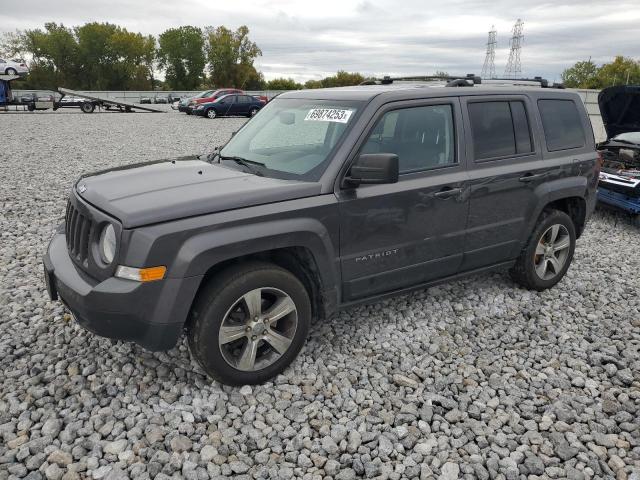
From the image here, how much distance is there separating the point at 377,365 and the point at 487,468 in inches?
43.7

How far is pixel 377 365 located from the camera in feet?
12.2

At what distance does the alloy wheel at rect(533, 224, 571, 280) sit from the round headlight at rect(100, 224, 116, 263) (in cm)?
371

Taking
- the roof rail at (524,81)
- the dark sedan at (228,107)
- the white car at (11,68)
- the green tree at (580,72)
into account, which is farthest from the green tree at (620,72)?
the roof rail at (524,81)

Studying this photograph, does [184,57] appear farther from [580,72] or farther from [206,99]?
[580,72]

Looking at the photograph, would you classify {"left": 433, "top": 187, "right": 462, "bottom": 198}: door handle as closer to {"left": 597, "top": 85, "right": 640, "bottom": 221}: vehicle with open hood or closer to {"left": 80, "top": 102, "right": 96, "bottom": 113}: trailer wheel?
{"left": 597, "top": 85, "right": 640, "bottom": 221}: vehicle with open hood

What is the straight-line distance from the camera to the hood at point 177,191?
2.92 m

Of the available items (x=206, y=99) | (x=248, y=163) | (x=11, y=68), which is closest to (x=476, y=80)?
(x=248, y=163)

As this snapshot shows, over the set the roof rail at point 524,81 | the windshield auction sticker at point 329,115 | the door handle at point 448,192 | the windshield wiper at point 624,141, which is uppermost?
the roof rail at point 524,81

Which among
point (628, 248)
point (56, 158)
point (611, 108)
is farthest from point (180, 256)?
point (56, 158)

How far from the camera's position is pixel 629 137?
8.85 meters

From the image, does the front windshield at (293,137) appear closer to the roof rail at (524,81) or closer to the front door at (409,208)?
the front door at (409,208)

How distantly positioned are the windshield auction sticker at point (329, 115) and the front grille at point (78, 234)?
1.76 meters

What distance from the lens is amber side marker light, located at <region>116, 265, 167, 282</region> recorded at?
9.25 feet

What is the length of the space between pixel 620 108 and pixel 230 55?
80540mm
